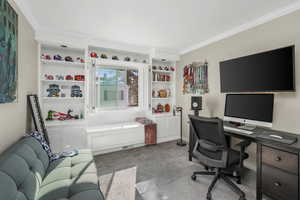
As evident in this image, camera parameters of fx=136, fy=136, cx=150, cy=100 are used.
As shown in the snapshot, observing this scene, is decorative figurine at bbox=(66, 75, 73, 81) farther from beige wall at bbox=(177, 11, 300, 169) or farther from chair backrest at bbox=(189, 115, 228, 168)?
beige wall at bbox=(177, 11, 300, 169)

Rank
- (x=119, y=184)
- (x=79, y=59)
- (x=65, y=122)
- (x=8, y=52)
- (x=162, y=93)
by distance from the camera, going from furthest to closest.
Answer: (x=162, y=93), (x=79, y=59), (x=65, y=122), (x=119, y=184), (x=8, y=52)

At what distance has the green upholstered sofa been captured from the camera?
97 cm

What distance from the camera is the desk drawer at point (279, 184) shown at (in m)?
1.34

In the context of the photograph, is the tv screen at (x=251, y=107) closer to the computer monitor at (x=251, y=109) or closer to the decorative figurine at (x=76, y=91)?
the computer monitor at (x=251, y=109)

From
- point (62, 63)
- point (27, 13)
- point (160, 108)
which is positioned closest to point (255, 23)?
point (160, 108)

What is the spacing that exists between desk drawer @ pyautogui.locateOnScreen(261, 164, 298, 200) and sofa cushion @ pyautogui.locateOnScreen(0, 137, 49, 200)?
2.28 metres

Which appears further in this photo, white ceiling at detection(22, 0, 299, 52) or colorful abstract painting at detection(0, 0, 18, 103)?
white ceiling at detection(22, 0, 299, 52)

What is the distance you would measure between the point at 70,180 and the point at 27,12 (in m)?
2.35

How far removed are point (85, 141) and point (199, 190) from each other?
228 centimetres

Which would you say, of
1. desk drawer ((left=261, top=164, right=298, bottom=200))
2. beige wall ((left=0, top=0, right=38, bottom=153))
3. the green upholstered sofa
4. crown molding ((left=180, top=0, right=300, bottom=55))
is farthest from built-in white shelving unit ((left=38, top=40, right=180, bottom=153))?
desk drawer ((left=261, top=164, right=298, bottom=200))

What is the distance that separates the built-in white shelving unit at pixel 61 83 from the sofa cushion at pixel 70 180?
4.36ft

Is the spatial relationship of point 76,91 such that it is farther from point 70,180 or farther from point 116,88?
point 70,180

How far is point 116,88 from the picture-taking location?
3.51 meters

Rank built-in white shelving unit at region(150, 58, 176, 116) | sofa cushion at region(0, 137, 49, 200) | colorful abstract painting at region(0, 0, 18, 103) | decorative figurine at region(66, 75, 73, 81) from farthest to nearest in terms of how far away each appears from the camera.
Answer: built-in white shelving unit at region(150, 58, 176, 116) → decorative figurine at region(66, 75, 73, 81) → colorful abstract painting at region(0, 0, 18, 103) → sofa cushion at region(0, 137, 49, 200)
